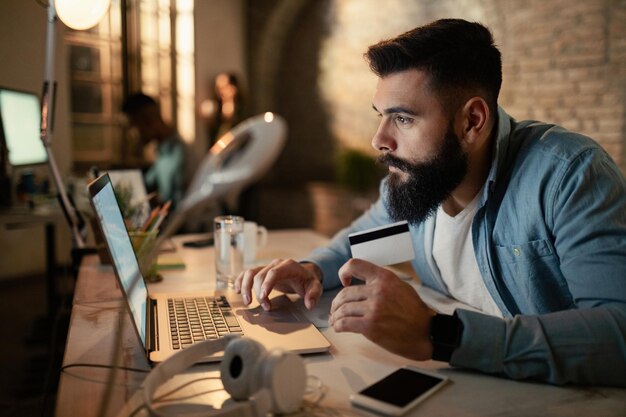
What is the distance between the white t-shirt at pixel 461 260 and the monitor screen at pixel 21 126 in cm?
175

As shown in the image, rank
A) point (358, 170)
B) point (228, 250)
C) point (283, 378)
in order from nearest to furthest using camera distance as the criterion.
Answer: point (283, 378) < point (228, 250) < point (358, 170)

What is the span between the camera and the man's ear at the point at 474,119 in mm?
1251

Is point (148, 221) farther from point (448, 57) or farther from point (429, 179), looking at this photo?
point (448, 57)

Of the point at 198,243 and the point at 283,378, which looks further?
the point at 198,243

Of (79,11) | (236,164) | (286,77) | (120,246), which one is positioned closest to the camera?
(236,164)

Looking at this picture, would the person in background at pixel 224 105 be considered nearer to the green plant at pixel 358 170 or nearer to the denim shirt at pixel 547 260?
the green plant at pixel 358 170

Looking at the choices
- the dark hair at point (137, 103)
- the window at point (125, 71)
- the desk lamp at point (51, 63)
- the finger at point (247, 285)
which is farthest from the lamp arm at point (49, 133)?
the window at point (125, 71)

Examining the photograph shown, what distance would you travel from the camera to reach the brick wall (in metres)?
3.76

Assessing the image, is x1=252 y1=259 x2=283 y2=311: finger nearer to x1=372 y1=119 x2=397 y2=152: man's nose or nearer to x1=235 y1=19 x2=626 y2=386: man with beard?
x1=235 y1=19 x2=626 y2=386: man with beard

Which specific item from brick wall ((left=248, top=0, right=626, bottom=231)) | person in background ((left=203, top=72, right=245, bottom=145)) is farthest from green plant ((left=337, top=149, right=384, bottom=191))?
person in background ((left=203, top=72, right=245, bottom=145))

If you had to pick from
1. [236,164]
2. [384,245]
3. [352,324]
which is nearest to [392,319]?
[352,324]

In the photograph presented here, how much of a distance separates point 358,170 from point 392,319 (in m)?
4.39

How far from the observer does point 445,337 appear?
89cm

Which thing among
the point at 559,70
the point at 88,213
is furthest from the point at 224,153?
the point at 559,70
